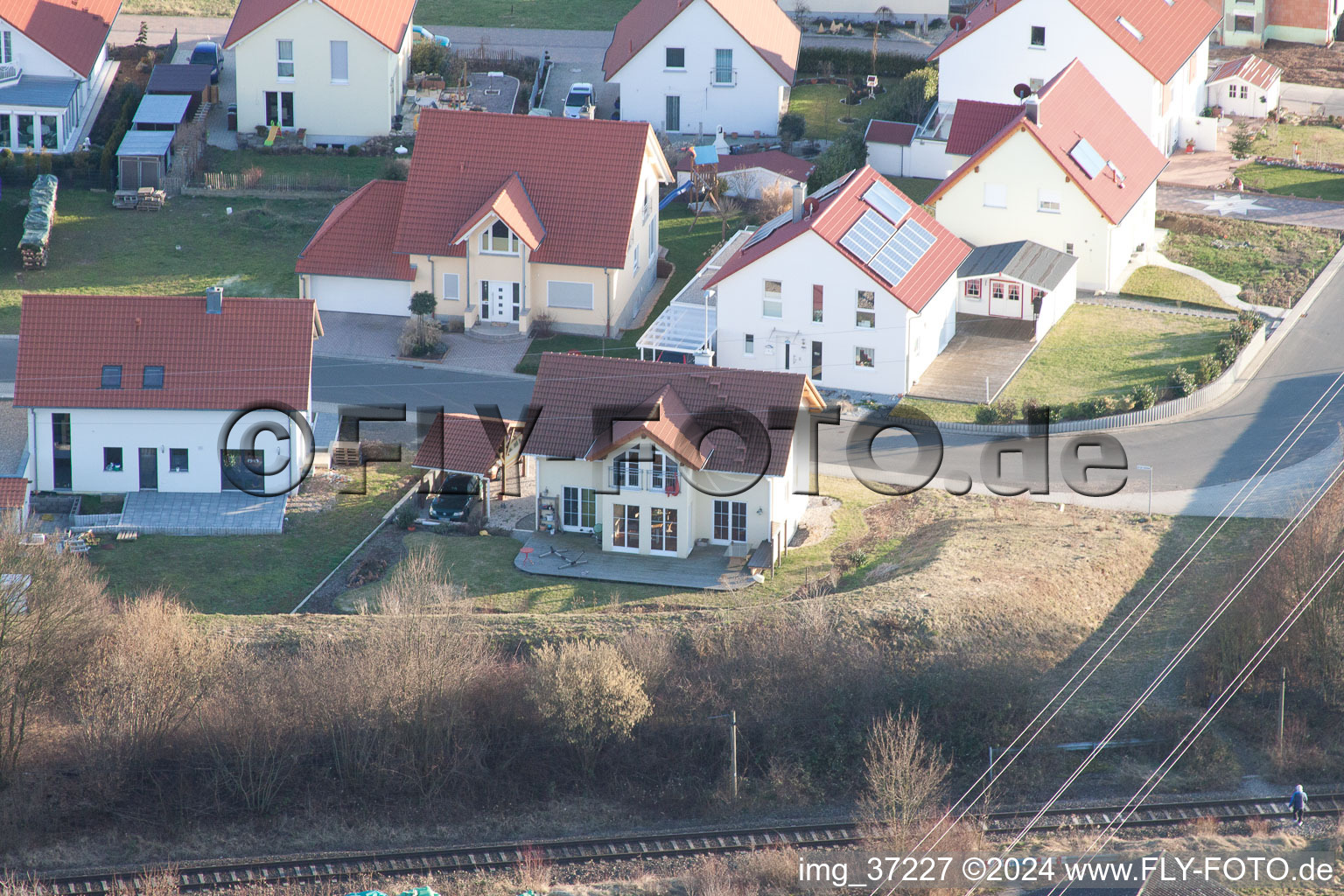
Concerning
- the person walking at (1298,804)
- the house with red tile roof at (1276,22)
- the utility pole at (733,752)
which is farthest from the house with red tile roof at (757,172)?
the person walking at (1298,804)

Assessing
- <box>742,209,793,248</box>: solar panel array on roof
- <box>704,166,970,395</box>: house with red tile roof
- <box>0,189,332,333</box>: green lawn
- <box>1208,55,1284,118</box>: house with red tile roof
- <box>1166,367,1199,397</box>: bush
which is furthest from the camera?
<box>1208,55,1284,118</box>: house with red tile roof

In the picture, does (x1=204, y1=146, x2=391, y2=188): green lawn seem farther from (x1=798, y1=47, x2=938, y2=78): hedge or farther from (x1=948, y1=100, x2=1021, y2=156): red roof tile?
(x1=948, y1=100, x2=1021, y2=156): red roof tile

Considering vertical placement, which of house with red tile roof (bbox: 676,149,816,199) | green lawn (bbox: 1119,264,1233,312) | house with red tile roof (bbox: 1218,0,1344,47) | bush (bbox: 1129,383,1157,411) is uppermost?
house with red tile roof (bbox: 1218,0,1344,47)

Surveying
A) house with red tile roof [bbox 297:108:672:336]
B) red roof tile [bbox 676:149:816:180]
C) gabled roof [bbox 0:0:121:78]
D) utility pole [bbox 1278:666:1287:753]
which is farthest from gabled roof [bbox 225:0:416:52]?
utility pole [bbox 1278:666:1287:753]

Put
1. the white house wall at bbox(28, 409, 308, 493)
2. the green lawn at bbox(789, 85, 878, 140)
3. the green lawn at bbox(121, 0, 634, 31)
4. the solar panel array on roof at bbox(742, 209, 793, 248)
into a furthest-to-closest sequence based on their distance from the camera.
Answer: the green lawn at bbox(121, 0, 634, 31) → the green lawn at bbox(789, 85, 878, 140) → the solar panel array on roof at bbox(742, 209, 793, 248) → the white house wall at bbox(28, 409, 308, 493)

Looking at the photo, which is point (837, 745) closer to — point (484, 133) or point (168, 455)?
point (168, 455)

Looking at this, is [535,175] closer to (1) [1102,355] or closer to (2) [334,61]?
(2) [334,61]

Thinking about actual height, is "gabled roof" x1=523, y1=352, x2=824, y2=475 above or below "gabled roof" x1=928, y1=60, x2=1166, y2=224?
below

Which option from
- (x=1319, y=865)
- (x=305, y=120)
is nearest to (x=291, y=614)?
(x=1319, y=865)
